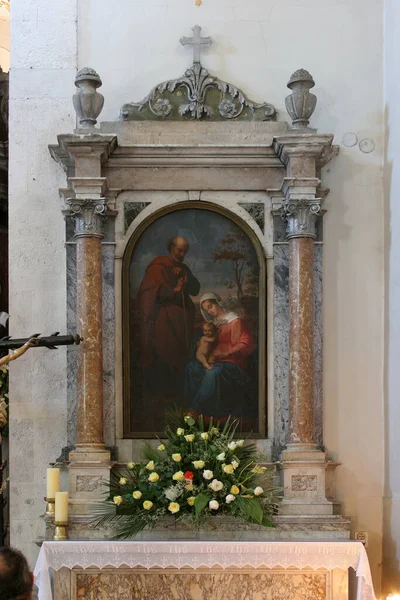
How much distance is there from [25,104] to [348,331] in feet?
11.4

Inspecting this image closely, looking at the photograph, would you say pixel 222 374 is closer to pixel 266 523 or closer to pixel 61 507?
pixel 266 523

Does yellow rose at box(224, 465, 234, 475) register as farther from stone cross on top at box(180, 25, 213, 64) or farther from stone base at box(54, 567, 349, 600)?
stone cross on top at box(180, 25, 213, 64)

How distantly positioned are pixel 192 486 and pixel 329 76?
382 centimetres

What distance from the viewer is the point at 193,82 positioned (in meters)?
9.01

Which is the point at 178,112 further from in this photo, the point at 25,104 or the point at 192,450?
the point at 192,450

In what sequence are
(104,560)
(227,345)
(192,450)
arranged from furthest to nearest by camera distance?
(227,345)
(192,450)
(104,560)

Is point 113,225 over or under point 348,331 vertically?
over

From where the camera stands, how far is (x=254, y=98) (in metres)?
9.14

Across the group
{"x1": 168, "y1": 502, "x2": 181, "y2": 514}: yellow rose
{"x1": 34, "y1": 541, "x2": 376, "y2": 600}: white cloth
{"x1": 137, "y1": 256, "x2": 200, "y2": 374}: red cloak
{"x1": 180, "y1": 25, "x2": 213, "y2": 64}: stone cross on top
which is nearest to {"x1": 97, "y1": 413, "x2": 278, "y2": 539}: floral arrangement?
{"x1": 168, "y1": 502, "x2": 181, "y2": 514}: yellow rose

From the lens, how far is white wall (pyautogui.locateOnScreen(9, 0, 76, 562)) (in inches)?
349

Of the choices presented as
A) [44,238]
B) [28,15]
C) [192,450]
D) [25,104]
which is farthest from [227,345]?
[28,15]

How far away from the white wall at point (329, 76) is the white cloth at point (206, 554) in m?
1.55

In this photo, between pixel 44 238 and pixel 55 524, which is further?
pixel 44 238

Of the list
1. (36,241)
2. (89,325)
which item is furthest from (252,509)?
(36,241)
